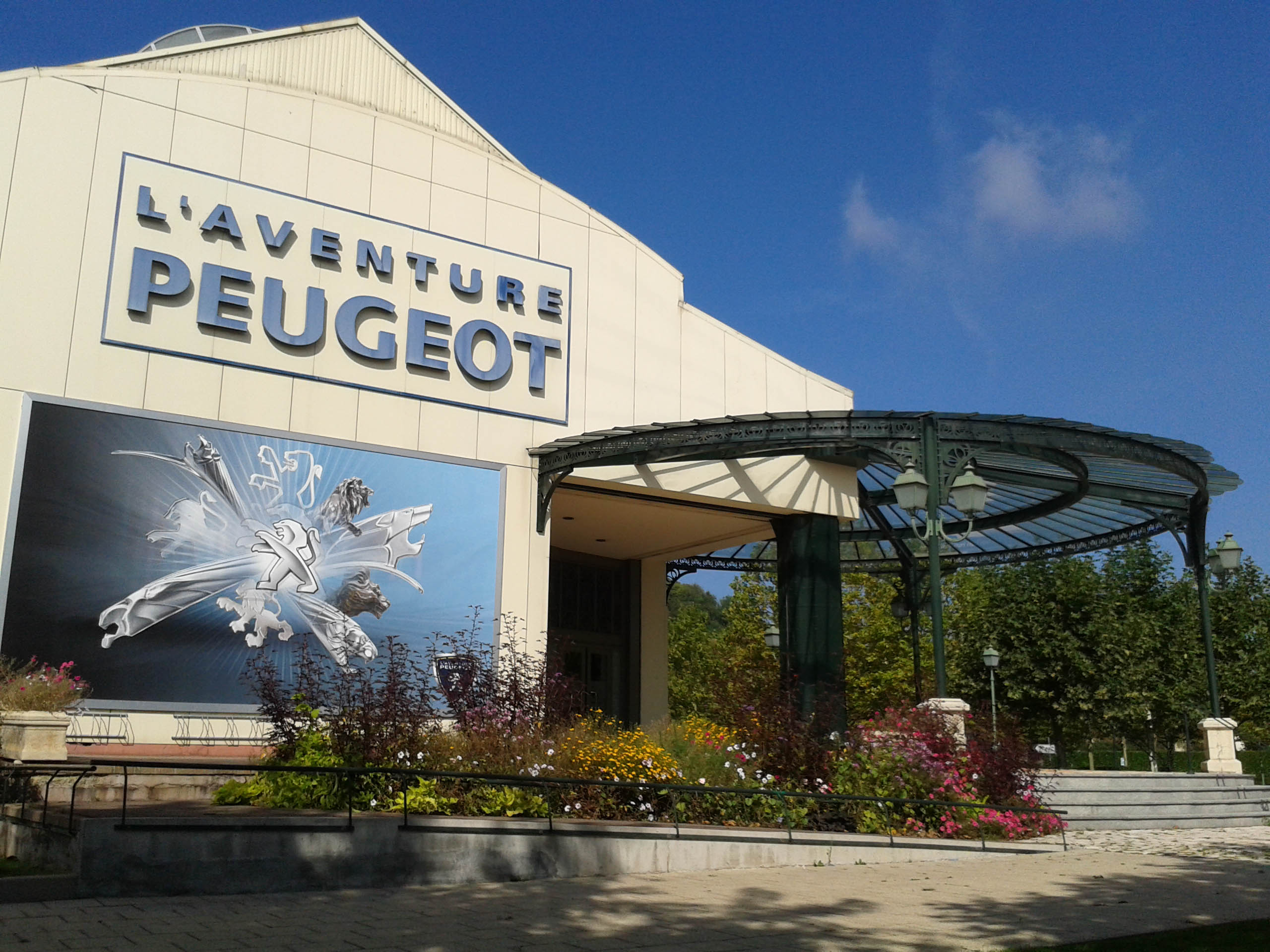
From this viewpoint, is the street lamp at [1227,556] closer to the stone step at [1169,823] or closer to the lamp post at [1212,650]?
the lamp post at [1212,650]

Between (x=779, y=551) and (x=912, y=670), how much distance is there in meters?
17.9

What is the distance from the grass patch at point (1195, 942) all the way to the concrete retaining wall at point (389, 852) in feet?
14.0

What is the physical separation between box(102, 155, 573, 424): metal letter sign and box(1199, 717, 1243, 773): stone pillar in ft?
45.9

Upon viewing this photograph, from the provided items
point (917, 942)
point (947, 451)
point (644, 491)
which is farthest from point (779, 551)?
point (917, 942)

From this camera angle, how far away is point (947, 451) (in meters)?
15.8

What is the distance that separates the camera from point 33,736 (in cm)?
1148

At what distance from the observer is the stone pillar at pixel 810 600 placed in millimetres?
20094

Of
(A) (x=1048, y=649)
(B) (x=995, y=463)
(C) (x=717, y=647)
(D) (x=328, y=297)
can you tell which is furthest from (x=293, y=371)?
(C) (x=717, y=647)

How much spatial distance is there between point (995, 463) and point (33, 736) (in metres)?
15.5

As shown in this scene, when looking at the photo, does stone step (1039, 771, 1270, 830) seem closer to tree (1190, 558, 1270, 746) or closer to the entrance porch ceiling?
the entrance porch ceiling

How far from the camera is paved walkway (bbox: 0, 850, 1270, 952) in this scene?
21.2 feet

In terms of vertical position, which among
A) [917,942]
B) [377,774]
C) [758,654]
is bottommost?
[917,942]

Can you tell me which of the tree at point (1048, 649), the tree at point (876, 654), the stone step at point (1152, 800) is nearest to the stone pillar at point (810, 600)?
the stone step at point (1152, 800)

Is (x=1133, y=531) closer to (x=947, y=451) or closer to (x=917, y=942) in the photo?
(x=947, y=451)
